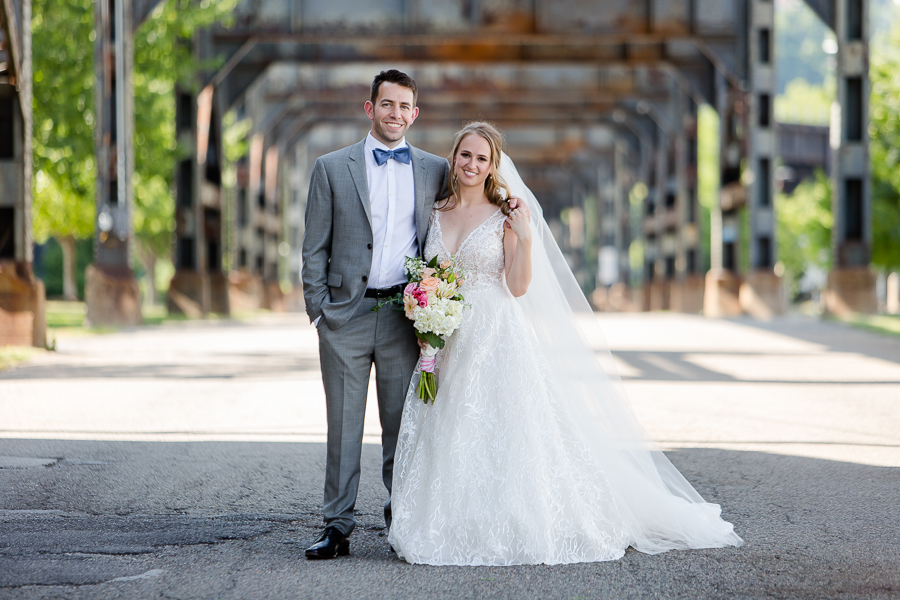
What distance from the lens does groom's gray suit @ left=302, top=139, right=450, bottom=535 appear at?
4340 millimetres

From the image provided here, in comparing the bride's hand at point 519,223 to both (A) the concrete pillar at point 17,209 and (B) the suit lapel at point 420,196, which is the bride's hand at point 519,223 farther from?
(A) the concrete pillar at point 17,209

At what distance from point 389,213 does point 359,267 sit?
303 mm

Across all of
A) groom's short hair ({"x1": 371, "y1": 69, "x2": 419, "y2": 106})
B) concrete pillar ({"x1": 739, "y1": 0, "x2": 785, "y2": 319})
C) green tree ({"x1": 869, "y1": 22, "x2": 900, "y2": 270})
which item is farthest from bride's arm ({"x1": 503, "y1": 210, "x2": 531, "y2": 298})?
green tree ({"x1": 869, "y1": 22, "x2": 900, "y2": 270})

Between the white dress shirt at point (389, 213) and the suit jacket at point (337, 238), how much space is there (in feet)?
0.21

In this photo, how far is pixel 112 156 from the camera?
61.2 ft

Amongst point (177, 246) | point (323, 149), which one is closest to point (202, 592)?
point (177, 246)

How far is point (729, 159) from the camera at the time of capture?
27.6 meters

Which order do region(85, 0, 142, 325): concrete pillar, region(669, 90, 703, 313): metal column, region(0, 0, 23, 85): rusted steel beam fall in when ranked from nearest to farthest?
region(0, 0, 23, 85): rusted steel beam
region(85, 0, 142, 325): concrete pillar
region(669, 90, 703, 313): metal column

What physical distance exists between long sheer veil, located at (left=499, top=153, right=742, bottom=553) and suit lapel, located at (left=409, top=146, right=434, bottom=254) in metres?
0.53

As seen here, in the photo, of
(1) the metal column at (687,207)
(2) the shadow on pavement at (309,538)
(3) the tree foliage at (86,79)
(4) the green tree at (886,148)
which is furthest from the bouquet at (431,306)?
(1) the metal column at (687,207)

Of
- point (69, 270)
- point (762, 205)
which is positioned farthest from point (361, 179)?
point (69, 270)

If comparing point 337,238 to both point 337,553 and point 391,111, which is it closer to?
point 391,111

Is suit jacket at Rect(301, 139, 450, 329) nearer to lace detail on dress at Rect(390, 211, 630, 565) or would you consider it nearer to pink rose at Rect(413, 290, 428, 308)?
pink rose at Rect(413, 290, 428, 308)

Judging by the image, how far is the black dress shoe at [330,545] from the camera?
4.22 m
